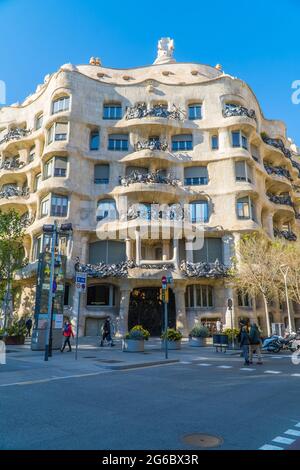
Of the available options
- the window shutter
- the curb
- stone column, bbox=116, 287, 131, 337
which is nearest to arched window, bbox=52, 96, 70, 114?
the window shutter

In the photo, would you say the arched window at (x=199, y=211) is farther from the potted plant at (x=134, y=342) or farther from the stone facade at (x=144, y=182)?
the potted plant at (x=134, y=342)

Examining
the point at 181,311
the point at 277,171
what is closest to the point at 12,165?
the point at 181,311

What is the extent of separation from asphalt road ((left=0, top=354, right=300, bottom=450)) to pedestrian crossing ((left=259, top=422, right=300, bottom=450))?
0.02 meters

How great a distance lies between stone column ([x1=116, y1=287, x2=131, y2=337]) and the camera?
30033 mm

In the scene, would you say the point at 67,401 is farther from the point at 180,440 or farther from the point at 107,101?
the point at 107,101

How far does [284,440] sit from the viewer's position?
520cm

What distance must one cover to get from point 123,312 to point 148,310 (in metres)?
3.08

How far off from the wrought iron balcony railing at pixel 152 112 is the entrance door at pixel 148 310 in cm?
1639

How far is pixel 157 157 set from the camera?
33.7m

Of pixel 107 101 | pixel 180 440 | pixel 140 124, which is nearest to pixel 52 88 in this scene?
pixel 107 101

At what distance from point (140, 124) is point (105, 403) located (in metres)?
30.7

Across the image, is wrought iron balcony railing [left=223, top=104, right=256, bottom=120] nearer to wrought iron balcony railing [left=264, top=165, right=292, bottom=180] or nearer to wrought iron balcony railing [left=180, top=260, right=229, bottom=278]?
wrought iron balcony railing [left=264, top=165, right=292, bottom=180]

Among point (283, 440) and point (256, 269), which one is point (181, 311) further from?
point (283, 440)

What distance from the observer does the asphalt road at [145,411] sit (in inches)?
199
